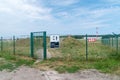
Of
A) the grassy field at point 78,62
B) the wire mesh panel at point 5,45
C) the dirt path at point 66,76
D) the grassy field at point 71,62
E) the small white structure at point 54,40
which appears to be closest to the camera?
the dirt path at point 66,76

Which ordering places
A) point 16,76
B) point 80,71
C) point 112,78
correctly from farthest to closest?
1. point 80,71
2. point 16,76
3. point 112,78

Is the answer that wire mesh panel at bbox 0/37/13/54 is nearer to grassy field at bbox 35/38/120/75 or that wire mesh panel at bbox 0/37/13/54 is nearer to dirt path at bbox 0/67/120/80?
grassy field at bbox 35/38/120/75

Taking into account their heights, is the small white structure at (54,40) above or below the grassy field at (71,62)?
above

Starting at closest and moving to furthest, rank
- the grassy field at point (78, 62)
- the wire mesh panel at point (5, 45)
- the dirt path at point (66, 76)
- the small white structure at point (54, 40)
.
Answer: the dirt path at point (66, 76)
the grassy field at point (78, 62)
the small white structure at point (54, 40)
the wire mesh panel at point (5, 45)

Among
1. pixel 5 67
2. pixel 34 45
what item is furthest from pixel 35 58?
pixel 5 67

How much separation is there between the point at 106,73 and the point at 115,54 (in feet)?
23.6

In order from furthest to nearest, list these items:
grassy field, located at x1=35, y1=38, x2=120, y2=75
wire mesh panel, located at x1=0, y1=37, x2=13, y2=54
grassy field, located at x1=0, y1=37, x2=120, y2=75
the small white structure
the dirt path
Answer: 1. wire mesh panel, located at x1=0, y1=37, x2=13, y2=54
2. the small white structure
3. grassy field, located at x1=0, y1=37, x2=120, y2=75
4. grassy field, located at x1=35, y1=38, x2=120, y2=75
5. the dirt path

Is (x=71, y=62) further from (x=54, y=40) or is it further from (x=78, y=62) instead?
(x=54, y=40)

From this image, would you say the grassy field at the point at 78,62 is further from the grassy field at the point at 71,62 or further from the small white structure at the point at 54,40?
the small white structure at the point at 54,40

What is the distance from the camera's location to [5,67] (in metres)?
Result: 18.5

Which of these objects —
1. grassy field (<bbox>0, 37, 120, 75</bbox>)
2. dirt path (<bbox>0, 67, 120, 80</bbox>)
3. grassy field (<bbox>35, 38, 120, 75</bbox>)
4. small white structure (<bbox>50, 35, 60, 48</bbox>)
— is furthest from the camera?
small white structure (<bbox>50, 35, 60, 48</bbox>)

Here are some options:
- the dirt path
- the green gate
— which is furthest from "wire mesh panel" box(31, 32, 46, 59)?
the dirt path

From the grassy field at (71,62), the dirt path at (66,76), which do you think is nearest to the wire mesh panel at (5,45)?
the grassy field at (71,62)

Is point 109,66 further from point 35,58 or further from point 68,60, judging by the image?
point 35,58
